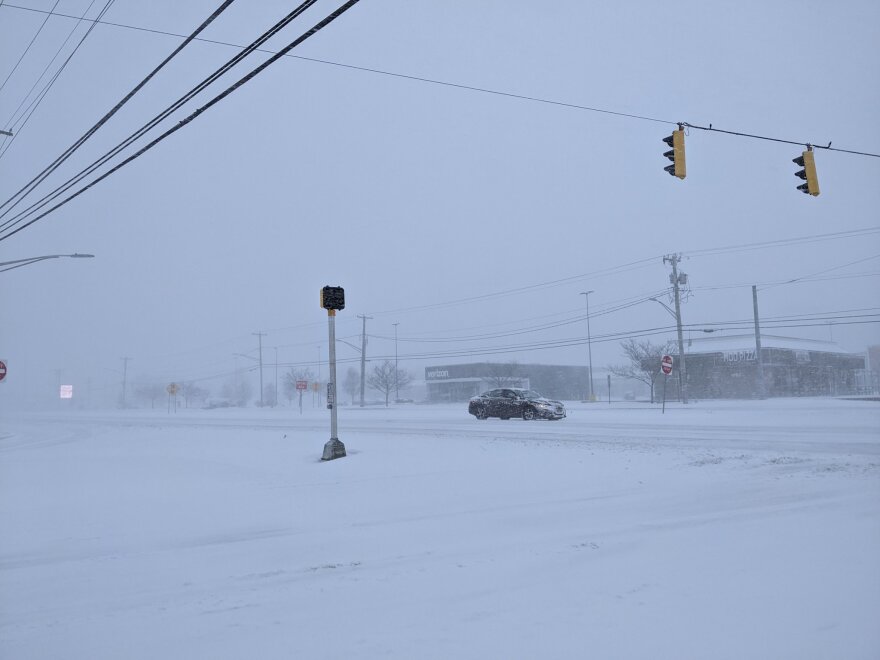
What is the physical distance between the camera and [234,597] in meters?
5.68

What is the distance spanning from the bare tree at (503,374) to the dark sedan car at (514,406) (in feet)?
161

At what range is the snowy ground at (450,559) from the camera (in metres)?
4.69

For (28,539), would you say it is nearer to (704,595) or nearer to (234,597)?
(234,597)

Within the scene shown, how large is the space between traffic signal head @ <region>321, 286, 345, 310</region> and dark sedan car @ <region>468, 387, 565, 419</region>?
49.7 ft

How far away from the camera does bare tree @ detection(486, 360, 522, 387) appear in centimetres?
7988

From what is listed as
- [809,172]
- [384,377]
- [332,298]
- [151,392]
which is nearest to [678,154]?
→ [809,172]

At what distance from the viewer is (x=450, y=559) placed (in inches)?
263

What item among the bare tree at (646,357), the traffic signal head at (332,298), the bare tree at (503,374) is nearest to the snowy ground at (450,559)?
the traffic signal head at (332,298)

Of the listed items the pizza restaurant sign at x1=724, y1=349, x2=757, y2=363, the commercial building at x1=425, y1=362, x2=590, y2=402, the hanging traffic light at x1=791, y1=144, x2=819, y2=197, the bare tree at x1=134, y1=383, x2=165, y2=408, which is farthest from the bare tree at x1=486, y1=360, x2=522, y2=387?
the bare tree at x1=134, y1=383, x2=165, y2=408

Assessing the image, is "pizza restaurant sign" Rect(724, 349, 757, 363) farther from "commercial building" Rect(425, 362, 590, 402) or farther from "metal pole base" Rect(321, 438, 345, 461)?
"metal pole base" Rect(321, 438, 345, 461)

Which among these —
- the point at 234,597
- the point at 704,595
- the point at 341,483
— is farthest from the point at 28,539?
the point at 704,595

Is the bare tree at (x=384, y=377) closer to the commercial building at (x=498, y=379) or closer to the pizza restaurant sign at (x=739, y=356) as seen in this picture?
the commercial building at (x=498, y=379)

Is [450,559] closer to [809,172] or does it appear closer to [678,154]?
[678,154]

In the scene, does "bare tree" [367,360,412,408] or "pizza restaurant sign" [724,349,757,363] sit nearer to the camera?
"pizza restaurant sign" [724,349,757,363]
